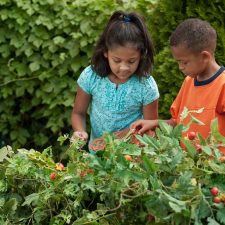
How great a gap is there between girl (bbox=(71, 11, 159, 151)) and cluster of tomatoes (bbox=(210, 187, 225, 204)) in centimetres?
138

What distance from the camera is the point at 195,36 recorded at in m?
3.04

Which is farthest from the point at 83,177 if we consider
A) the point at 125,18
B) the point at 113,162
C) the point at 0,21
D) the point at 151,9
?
the point at 0,21

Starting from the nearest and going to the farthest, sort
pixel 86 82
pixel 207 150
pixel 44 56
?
pixel 207 150
pixel 86 82
pixel 44 56

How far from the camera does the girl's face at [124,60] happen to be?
3.28 meters

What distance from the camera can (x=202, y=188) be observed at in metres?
2.02

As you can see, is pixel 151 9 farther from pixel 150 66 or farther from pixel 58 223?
pixel 58 223

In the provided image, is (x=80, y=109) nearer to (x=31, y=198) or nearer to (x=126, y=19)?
(x=126, y=19)

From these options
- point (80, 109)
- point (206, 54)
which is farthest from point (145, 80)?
point (206, 54)

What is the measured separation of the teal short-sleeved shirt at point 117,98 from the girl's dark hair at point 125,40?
54mm

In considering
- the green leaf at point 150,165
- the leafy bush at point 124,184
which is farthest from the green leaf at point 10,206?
the green leaf at point 150,165

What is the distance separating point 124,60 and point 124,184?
1.34 m

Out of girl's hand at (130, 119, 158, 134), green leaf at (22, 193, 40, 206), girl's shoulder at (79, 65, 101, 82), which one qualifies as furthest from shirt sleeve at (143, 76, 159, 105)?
green leaf at (22, 193, 40, 206)

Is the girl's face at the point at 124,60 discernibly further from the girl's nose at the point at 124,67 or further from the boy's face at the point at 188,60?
the boy's face at the point at 188,60

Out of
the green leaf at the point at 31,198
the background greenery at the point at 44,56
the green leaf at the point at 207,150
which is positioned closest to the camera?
the green leaf at the point at 207,150
